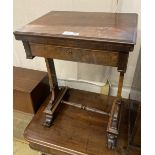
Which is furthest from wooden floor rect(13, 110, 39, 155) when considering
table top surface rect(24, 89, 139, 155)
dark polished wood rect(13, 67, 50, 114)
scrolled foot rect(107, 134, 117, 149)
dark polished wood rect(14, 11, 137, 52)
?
dark polished wood rect(14, 11, 137, 52)

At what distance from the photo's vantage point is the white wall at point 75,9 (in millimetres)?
1057

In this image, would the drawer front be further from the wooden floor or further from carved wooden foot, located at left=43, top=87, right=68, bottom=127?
the wooden floor

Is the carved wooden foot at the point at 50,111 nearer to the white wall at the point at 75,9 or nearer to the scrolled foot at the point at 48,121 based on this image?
the scrolled foot at the point at 48,121

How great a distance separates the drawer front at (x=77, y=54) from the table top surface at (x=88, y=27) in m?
0.06

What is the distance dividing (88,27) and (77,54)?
0.40 ft
